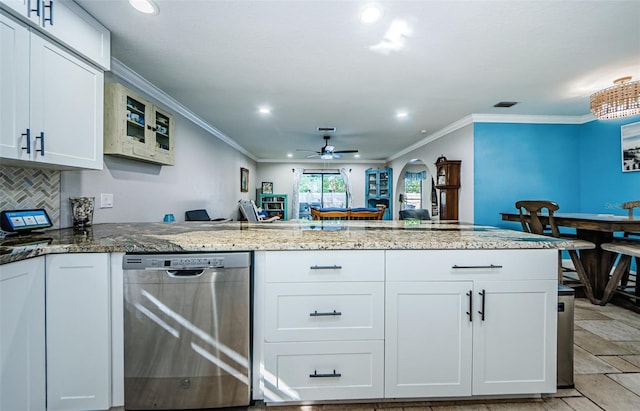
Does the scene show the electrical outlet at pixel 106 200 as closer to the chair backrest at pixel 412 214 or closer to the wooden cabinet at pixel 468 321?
the wooden cabinet at pixel 468 321

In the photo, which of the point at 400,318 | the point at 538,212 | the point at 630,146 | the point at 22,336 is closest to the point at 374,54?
the point at 400,318

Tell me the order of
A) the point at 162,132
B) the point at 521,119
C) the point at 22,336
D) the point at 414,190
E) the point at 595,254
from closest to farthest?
the point at 22,336, the point at 162,132, the point at 595,254, the point at 521,119, the point at 414,190

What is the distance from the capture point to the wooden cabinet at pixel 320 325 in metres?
1.44

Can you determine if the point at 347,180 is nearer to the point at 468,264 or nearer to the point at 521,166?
the point at 521,166

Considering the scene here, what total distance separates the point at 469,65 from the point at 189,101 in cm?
314

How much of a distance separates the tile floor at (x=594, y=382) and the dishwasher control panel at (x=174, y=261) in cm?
80

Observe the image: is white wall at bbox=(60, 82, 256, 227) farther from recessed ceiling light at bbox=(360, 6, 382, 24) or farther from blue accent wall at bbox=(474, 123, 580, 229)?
blue accent wall at bbox=(474, 123, 580, 229)

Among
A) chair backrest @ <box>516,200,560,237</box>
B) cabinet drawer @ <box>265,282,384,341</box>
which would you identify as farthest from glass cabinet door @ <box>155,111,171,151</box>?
chair backrest @ <box>516,200,560,237</box>

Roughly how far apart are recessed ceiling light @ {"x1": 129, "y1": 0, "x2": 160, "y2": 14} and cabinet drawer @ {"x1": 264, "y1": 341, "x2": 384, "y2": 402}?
2133mm

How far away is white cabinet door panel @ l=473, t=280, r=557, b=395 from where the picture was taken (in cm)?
147

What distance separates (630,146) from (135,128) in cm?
595

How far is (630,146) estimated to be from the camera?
384 cm

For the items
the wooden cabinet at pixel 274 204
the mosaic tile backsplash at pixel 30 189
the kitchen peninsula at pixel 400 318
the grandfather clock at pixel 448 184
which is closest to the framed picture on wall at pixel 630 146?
the grandfather clock at pixel 448 184

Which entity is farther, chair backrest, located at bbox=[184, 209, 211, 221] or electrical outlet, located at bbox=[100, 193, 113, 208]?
chair backrest, located at bbox=[184, 209, 211, 221]
